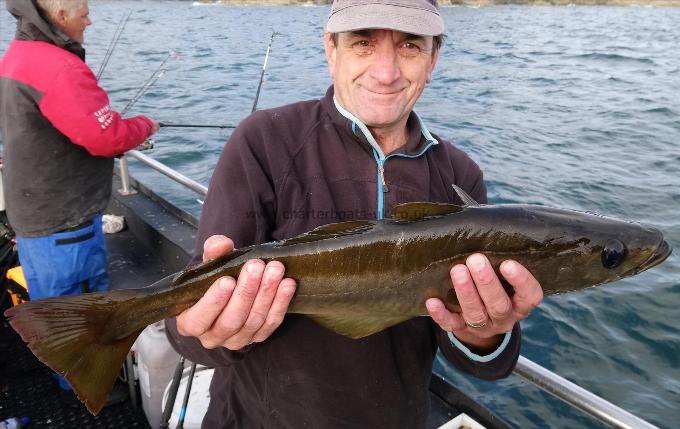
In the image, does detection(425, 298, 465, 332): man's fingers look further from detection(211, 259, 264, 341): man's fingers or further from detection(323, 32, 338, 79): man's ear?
detection(323, 32, 338, 79): man's ear

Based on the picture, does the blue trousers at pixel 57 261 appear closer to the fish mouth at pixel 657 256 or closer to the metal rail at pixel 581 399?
the metal rail at pixel 581 399

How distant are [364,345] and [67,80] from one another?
136 inches

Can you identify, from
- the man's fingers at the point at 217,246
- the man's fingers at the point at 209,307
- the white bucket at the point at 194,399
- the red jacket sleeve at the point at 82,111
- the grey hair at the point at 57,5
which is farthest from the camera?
the grey hair at the point at 57,5

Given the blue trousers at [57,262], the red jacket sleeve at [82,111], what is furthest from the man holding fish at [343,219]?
the blue trousers at [57,262]

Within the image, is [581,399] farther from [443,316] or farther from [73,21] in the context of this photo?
[73,21]

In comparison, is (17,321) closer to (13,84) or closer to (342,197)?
(342,197)

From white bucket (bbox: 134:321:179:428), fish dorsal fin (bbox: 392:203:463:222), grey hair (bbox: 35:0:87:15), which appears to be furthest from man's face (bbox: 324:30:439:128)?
grey hair (bbox: 35:0:87:15)

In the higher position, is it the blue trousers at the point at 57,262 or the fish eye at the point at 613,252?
the fish eye at the point at 613,252

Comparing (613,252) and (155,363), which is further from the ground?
(613,252)

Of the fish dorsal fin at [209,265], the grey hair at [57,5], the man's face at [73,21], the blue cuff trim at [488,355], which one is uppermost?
the grey hair at [57,5]

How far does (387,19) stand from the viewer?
7.60ft

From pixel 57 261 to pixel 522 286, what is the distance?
423 cm

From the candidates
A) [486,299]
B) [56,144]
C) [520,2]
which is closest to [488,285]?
[486,299]

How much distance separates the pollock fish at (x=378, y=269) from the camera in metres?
2.12
